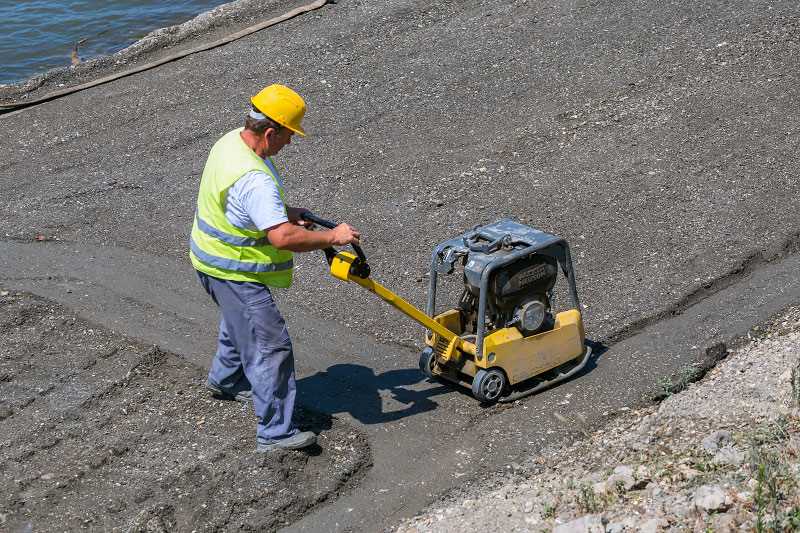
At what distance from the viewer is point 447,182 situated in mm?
9000

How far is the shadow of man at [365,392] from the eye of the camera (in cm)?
616

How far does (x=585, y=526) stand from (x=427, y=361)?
6.08ft

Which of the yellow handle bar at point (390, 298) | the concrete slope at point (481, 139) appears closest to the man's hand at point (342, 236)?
the yellow handle bar at point (390, 298)

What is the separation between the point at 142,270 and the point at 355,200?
1.95 metres

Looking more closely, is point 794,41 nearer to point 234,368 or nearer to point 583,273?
point 583,273

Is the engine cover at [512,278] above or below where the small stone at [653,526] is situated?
above

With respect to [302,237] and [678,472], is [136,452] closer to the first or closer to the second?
[302,237]

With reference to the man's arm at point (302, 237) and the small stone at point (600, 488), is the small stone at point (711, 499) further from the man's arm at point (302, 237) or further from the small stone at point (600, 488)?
the man's arm at point (302, 237)

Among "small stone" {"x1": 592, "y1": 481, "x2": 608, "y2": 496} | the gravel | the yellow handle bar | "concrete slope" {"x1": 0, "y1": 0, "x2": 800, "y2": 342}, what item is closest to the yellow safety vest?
the yellow handle bar

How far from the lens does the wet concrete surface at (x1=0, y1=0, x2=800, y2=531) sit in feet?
20.8

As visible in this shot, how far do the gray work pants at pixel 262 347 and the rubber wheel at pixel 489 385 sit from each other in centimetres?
109

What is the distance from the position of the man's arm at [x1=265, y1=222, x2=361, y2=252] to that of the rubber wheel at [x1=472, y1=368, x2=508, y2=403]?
1208mm

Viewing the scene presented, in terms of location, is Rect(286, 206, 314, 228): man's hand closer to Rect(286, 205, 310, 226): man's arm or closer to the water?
Rect(286, 205, 310, 226): man's arm

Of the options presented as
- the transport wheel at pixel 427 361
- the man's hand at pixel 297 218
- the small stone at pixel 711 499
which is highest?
the man's hand at pixel 297 218
